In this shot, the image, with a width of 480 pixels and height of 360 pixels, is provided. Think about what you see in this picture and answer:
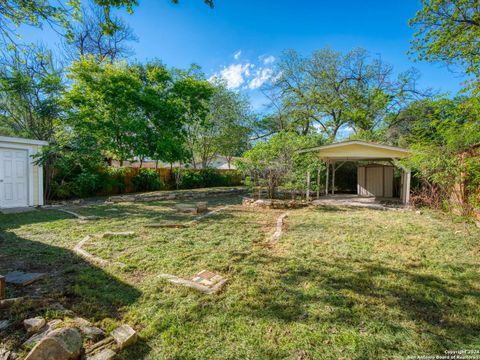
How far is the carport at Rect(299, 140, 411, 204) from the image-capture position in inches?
388

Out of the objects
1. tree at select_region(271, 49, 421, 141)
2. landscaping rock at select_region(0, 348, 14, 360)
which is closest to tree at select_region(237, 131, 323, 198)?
landscaping rock at select_region(0, 348, 14, 360)

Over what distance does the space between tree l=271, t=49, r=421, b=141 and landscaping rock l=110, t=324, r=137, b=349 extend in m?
21.1

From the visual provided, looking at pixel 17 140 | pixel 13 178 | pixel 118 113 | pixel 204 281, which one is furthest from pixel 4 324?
pixel 118 113

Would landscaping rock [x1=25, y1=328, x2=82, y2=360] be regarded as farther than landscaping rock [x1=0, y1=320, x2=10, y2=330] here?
No

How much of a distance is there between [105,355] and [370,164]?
14738 millimetres

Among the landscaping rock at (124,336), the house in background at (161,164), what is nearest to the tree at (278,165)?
the house in background at (161,164)

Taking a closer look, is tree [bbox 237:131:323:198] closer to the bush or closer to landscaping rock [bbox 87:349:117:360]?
the bush

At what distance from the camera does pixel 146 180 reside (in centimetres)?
1347

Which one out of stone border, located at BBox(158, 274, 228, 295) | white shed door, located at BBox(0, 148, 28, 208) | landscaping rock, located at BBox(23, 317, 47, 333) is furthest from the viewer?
white shed door, located at BBox(0, 148, 28, 208)

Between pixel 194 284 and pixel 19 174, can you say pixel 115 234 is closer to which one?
pixel 194 284

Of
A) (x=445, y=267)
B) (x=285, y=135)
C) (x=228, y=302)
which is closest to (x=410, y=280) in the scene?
(x=445, y=267)

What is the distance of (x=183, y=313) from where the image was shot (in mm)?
2449

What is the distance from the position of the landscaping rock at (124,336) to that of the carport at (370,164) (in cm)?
926

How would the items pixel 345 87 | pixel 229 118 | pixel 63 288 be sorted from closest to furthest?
pixel 63 288, pixel 229 118, pixel 345 87
